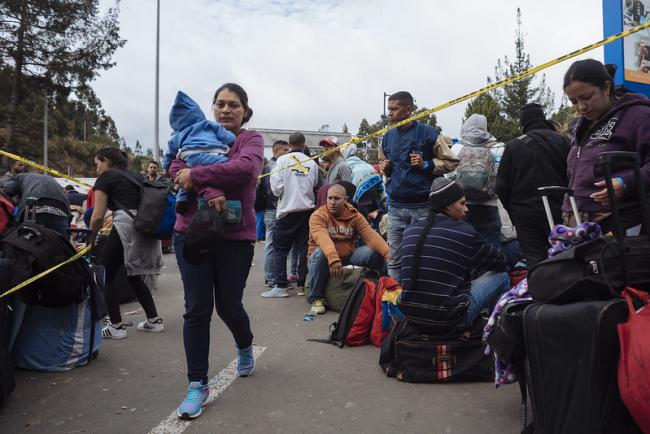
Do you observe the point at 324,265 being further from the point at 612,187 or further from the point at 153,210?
the point at 612,187

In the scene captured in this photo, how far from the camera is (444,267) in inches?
134

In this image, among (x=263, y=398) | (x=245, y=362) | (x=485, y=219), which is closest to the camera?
(x=263, y=398)

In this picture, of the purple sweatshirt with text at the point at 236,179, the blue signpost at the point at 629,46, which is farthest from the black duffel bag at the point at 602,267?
the blue signpost at the point at 629,46

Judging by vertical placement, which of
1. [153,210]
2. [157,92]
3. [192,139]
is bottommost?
[153,210]

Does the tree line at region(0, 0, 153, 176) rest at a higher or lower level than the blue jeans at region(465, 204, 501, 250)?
higher

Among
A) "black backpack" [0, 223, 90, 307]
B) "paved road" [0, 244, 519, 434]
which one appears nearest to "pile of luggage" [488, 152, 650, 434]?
"paved road" [0, 244, 519, 434]

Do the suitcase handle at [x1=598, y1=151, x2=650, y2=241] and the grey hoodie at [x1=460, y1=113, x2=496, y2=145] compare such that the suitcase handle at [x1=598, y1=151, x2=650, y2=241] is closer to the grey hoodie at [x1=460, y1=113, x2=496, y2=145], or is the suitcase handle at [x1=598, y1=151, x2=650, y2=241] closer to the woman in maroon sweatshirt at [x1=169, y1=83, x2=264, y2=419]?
the woman in maroon sweatshirt at [x1=169, y1=83, x2=264, y2=419]

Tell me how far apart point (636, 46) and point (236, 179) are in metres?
3.94

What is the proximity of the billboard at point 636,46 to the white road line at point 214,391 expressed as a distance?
413 centimetres

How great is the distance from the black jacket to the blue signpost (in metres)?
1.33

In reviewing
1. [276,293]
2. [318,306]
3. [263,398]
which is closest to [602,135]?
[263,398]

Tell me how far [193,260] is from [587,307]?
202 cm

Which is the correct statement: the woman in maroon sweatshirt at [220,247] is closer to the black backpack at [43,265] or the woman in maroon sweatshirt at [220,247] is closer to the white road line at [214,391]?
the white road line at [214,391]

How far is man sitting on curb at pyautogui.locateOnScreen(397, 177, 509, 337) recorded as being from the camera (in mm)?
3381
